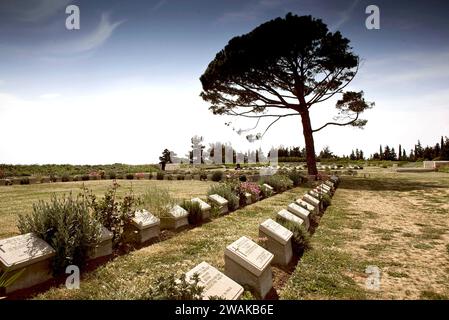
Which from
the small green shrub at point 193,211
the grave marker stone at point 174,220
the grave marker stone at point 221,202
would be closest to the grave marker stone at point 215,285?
the grave marker stone at point 174,220

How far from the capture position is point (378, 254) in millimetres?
5820

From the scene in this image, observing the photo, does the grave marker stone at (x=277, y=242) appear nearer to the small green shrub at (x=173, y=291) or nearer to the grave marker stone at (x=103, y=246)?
the small green shrub at (x=173, y=291)

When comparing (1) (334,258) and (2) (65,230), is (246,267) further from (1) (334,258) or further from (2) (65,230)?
(2) (65,230)

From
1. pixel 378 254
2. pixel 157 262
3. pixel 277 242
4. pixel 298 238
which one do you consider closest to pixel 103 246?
pixel 157 262

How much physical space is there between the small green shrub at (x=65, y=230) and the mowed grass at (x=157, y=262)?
0.40m

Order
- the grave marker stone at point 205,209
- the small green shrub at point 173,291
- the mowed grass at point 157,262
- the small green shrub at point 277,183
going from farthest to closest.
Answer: the small green shrub at point 277,183, the grave marker stone at point 205,209, the mowed grass at point 157,262, the small green shrub at point 173,291

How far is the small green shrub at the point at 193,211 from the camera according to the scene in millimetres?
7652

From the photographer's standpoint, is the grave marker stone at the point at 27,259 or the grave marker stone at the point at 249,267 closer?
the grave marker stone at the point at 27,259

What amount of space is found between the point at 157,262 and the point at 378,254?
4.23 meters

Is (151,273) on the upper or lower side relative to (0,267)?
lower
